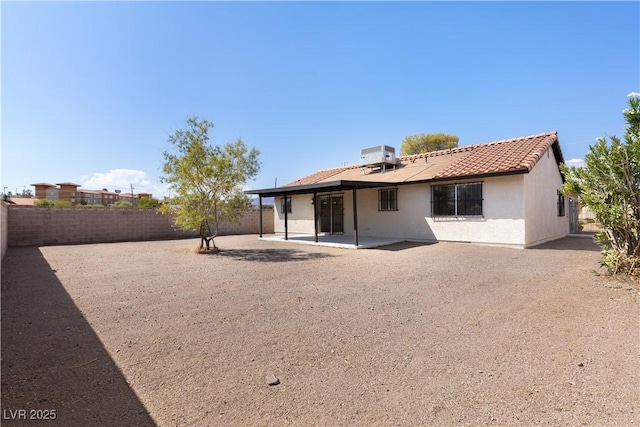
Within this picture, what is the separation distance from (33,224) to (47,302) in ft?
40.3

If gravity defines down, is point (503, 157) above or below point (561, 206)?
above

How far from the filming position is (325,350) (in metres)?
3.32

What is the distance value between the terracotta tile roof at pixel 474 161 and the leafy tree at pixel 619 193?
3247mm

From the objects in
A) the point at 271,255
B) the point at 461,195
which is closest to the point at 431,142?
the point at 461,195

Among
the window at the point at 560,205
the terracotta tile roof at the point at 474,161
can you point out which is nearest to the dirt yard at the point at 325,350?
the terracotta tile roof at the point at 474,161

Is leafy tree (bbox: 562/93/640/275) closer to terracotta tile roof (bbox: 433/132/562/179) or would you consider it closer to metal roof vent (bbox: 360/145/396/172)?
terracotta tile roof (bbox: 433/132/562/179)

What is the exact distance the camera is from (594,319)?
4.11 m

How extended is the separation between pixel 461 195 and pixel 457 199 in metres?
0.20

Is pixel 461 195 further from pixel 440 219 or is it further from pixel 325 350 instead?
pixel 325 350

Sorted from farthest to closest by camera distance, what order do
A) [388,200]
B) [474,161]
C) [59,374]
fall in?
[388,200], [474,161], [59,374]

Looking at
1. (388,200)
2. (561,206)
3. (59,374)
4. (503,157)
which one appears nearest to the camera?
(59,374)

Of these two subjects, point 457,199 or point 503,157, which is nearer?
point 503,157

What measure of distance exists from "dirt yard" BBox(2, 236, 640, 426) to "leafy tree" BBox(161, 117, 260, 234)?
185 inches

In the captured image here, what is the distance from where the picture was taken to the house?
1058cm
